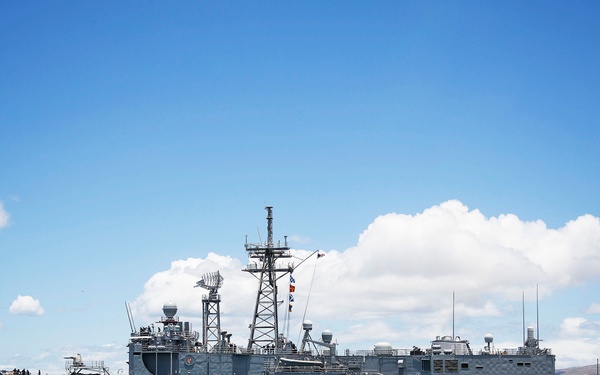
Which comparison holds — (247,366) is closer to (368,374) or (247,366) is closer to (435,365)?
(368,374)

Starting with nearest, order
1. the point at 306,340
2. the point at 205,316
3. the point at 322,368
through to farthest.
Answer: the point at 322,368 → the point at 306,340 → the point at 205,316

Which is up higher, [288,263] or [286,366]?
[288,263]

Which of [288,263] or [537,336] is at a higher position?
[288,263]

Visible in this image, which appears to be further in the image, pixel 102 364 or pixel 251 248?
pixel 251 248

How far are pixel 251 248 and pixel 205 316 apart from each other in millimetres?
7513

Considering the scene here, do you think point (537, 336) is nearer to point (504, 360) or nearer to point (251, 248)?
point (504, 360)

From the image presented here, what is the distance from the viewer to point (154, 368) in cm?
6206

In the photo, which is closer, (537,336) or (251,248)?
(537,336)

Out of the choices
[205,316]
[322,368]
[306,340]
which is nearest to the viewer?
[322,368]

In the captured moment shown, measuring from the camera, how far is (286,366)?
59.3 meters

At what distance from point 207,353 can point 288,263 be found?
40.0 ft

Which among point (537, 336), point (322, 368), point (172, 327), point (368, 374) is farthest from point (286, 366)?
point (537, 336)

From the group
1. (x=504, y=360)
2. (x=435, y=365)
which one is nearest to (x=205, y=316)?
(x=435, y=365)

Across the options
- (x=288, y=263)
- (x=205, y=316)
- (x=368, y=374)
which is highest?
(x=288, y=263)
